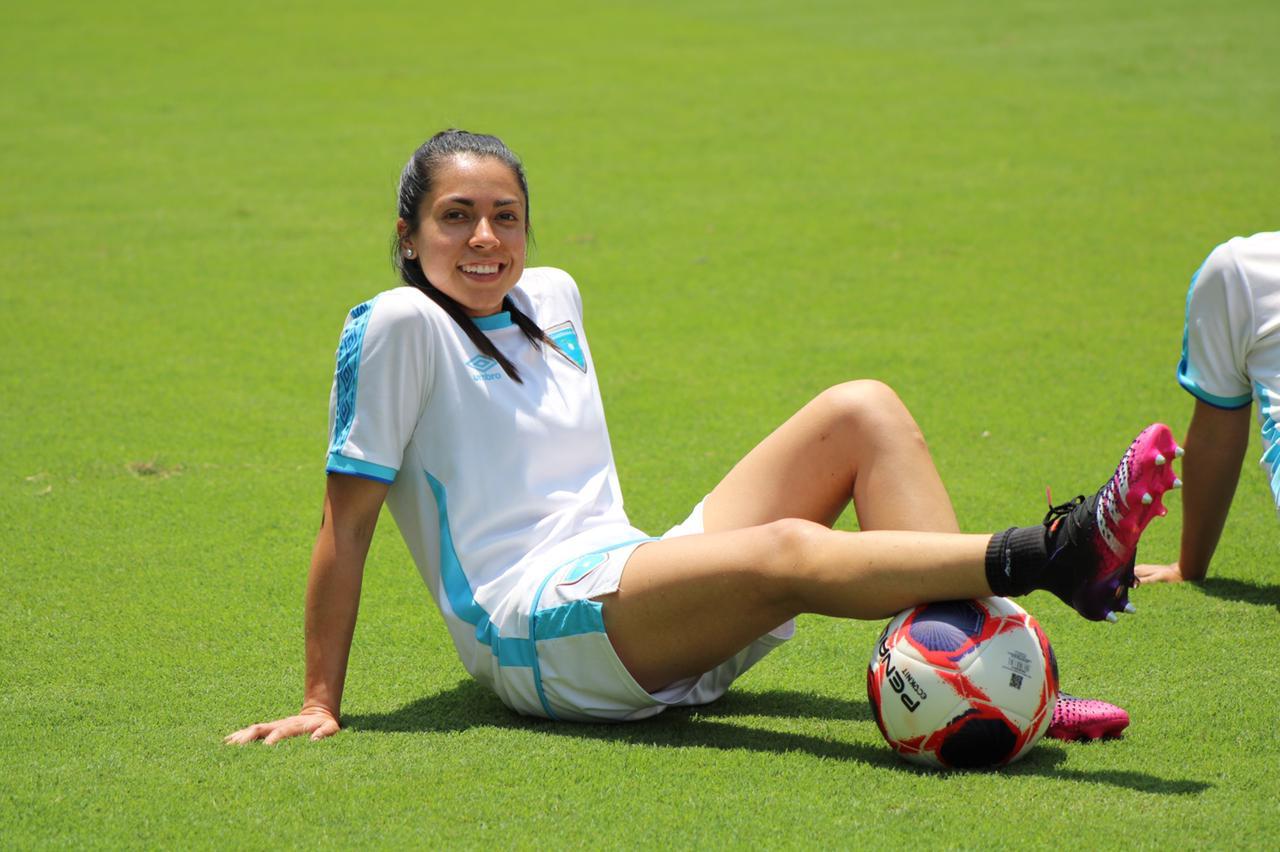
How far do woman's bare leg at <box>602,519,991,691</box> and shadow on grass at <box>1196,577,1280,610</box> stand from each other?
1.87 meters

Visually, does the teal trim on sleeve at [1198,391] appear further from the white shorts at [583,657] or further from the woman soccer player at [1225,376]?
the white shorts at [583,657]

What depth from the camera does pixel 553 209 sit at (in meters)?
11.4

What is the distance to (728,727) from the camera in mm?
3973

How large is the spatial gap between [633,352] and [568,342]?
399 cm

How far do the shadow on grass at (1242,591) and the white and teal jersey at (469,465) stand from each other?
2.14 m

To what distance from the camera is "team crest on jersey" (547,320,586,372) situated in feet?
13.9

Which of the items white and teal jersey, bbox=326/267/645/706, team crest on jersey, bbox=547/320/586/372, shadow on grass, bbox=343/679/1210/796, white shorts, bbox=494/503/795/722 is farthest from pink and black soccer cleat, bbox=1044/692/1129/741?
team crest on jersey, bbox=547/320/586/372

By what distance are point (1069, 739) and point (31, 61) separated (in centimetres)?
1614

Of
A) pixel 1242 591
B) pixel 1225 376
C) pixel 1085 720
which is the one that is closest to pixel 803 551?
pixel 1085 720

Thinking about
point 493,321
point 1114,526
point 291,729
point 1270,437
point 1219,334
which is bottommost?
point 291,729

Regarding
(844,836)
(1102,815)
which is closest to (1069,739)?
(1102,815)

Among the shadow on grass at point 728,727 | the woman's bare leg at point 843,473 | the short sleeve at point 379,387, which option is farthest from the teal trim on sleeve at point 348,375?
the woman's bare leg at point 843,473

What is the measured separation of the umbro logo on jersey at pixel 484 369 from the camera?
13.0 feet

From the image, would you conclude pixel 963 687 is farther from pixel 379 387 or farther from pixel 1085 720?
pixel 379 387
